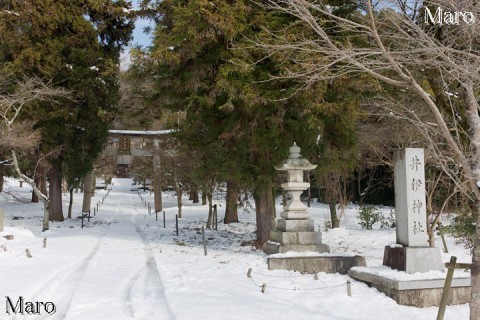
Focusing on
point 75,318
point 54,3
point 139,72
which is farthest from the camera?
point 54,3

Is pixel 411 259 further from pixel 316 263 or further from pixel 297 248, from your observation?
pixel 297 248

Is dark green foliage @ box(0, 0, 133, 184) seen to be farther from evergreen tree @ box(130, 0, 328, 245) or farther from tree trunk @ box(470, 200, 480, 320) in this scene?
tree trunk @ box(470, 200, 480, 320)

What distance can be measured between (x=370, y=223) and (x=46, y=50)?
1628cm

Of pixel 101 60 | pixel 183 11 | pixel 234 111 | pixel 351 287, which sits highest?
pixel 101 60

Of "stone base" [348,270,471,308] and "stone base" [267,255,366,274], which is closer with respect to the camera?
"stone base" [348,270,471,308]

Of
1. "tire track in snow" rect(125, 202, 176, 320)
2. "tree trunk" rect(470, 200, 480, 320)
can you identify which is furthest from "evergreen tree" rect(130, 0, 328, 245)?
"tree trunk" rect(470, 200, 480, 320)

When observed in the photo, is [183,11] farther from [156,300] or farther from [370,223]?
[370,223]

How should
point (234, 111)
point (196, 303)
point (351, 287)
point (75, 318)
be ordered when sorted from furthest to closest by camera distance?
1. point (234, 111)
2. point (351, 287)
3. point (196, 303)
4. point (75, 318)

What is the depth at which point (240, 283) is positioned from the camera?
27.4 feet

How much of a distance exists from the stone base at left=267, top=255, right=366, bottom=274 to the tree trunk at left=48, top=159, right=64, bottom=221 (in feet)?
53.1

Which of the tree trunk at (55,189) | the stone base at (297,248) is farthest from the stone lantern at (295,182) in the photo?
the tree trunk at (55,189)

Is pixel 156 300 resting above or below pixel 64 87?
below

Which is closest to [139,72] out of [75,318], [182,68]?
[182,68]

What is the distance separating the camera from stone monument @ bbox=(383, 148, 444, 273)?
309 inches
